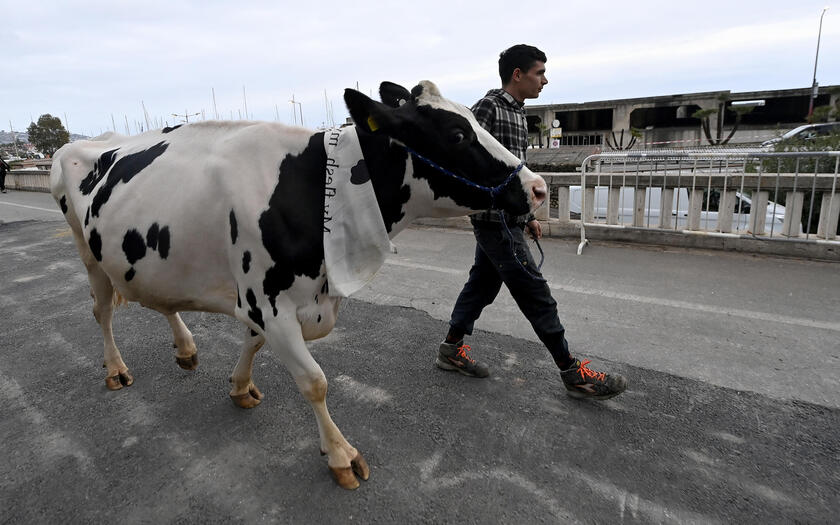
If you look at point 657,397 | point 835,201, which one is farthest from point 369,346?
point 835,201

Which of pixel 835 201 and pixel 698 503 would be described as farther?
pixel 835 201

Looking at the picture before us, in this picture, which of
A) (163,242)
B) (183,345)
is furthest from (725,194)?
(163,242)

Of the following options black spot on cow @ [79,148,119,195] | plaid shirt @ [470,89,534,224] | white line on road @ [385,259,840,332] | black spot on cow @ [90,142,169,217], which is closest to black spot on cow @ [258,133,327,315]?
black spot on cow @ [90,142,169,217]

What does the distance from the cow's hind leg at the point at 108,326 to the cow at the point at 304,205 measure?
1.00 metres

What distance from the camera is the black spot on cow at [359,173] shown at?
2162mm

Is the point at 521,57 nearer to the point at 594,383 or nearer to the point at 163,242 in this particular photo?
the point at 594,383

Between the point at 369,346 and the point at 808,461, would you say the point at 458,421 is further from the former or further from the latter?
the point at 808,461

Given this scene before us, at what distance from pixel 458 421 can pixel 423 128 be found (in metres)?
1.60

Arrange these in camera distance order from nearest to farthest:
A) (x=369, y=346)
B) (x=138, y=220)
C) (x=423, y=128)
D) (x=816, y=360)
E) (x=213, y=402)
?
(x=423, y=128), (x=138, y=220), (x=213, y=402), (x=816, y=360), (x=369, y=346)

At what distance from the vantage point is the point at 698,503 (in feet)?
7.03

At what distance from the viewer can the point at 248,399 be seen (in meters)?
2.99

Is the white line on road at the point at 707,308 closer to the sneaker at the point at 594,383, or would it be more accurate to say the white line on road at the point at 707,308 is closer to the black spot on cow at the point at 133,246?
the sneaker at the point at 594,383

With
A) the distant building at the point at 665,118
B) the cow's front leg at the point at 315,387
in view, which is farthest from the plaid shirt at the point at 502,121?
the distant building at the point at 665,118

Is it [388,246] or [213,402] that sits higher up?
[388,246]
